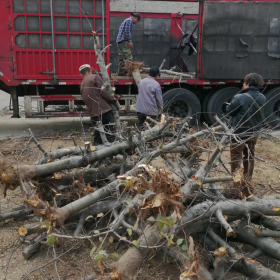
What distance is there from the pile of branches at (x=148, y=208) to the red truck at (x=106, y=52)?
3.45 m

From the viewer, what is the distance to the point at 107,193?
337cm

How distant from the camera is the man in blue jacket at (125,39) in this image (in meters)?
7.88

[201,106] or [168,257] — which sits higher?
[201,106]

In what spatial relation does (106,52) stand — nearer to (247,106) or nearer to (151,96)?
(151,96)

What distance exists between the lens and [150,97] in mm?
5926

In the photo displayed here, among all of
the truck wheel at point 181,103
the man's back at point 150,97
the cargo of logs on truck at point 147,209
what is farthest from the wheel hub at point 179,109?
the cargo of logs on truck at point 147,209

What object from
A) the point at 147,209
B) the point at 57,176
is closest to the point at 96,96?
the point at 57,176

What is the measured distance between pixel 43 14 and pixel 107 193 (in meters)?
5.50

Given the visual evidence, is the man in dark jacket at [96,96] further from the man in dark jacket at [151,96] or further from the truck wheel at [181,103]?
the truck wheel at [181,103]

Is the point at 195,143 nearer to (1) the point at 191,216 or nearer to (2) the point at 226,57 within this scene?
(1) the point at 191,216

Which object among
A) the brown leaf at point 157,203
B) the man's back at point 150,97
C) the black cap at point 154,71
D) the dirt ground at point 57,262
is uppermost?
the black cap at point 154,71

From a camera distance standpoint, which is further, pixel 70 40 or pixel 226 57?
pixel 226 57

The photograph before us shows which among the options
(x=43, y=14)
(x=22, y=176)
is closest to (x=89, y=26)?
(x=43, y=14)

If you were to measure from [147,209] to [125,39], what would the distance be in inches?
245
